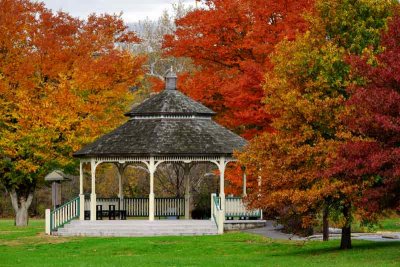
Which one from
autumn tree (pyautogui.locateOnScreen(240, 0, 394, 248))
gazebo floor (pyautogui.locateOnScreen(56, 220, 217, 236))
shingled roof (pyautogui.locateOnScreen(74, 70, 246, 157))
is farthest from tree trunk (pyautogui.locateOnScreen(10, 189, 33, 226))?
autumn tree (pyautogui.locateOnScreen(240, 0, 394, 248))

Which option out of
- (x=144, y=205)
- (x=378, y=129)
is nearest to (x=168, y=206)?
(x=144, y=205)

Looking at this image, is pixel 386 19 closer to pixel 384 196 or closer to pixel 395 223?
pixel 384 196

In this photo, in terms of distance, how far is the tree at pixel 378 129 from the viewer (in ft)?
86.5

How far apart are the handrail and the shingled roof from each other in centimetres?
237

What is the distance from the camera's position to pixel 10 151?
5109 cm

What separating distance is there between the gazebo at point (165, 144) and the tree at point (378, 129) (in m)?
15.4

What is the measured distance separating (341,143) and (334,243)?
19.8ft

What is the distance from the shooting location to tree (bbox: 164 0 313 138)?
4672 centimetres

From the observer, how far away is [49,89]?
5253 centimetres

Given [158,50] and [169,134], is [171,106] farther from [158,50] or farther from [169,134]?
[158,50]

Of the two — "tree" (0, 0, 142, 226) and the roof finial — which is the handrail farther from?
the roof finial

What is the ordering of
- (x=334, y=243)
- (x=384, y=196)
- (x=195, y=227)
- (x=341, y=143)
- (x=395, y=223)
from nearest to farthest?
1. (x=384, y=196)
2. (x=341, y=143)
3. (x=334, y=243)
4. (x=195, y=227)
5. (x=395, y=223)

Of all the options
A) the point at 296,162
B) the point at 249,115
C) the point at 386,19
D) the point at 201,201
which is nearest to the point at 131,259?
the point at 296,162

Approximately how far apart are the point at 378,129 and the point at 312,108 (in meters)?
4.49
